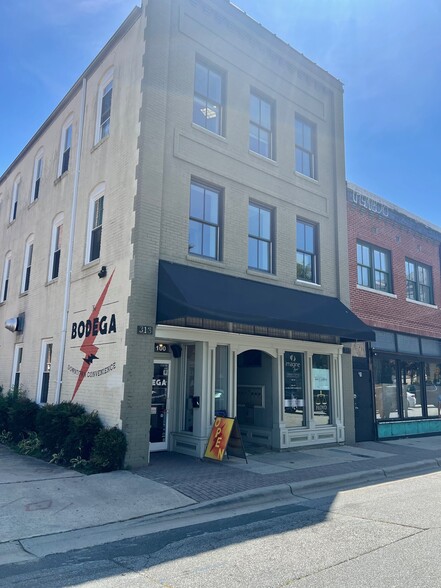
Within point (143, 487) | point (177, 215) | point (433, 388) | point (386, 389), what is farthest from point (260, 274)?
point (433, 388)

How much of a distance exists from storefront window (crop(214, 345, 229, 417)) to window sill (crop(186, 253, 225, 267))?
2.01 m

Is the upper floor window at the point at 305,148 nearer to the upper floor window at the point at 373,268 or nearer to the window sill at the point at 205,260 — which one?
the upper floor window at the point at 373,268

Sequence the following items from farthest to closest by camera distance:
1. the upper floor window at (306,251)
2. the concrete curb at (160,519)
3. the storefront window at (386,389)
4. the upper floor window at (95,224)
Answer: the storefront window at (386,389) < the upper floor window at (306,251) < the upper floor window at (95,224) < the concrete curb at (160,519)

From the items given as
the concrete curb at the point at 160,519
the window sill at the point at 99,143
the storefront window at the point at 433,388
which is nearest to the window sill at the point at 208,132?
the window sill at the point at 99,143

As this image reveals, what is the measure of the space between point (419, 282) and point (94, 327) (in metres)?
13.3

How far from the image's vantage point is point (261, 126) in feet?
46.2

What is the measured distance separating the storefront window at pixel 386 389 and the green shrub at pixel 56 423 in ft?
31.7

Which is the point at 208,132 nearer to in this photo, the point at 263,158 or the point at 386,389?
the point at 263,158

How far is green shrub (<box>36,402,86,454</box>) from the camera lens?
34.8 ft

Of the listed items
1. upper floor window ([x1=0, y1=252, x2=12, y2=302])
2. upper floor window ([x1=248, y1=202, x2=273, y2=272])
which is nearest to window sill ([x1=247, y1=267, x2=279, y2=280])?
upper floor window ([x1=248, y1=202, x2=273, y2=272])

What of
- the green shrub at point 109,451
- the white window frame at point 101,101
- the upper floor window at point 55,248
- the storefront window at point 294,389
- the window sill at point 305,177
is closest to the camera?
the green shrub at point 109,451

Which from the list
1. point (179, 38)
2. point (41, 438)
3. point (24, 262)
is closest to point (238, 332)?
point (41, 438)

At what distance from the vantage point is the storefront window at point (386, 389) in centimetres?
1570

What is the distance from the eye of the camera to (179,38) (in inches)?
473
